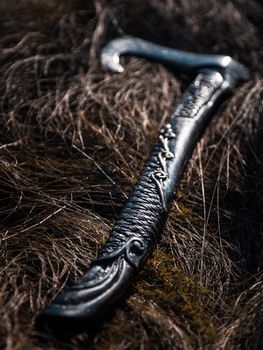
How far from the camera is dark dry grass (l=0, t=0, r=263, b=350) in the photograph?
198 centimetres

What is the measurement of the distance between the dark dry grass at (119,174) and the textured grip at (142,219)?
80mm

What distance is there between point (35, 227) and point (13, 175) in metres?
0.29

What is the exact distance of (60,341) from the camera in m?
1.80

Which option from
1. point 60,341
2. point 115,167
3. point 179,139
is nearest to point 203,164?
point 179,139

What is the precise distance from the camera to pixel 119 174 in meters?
2.52

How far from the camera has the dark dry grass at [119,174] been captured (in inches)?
78.1

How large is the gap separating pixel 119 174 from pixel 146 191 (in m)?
0.25

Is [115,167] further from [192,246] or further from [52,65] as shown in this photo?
[52,65]

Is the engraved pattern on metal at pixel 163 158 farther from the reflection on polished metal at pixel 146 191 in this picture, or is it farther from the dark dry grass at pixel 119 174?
the dark dry grass at pixel 119 174

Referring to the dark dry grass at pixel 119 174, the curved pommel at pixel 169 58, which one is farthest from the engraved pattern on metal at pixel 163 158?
the curved pommel at pixel 169 58

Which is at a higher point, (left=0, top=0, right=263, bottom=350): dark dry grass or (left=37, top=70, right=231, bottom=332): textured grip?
(left=37, top=70, right=231, bottom=332): textured grip

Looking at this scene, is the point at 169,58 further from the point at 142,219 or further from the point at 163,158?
the point at 142,219

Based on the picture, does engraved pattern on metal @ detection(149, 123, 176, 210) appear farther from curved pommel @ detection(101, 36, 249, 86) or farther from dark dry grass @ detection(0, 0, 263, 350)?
curved pommel @ detection(101, 36, 249, 86)

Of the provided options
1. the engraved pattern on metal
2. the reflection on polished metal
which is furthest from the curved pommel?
the engraved pattern on metal
